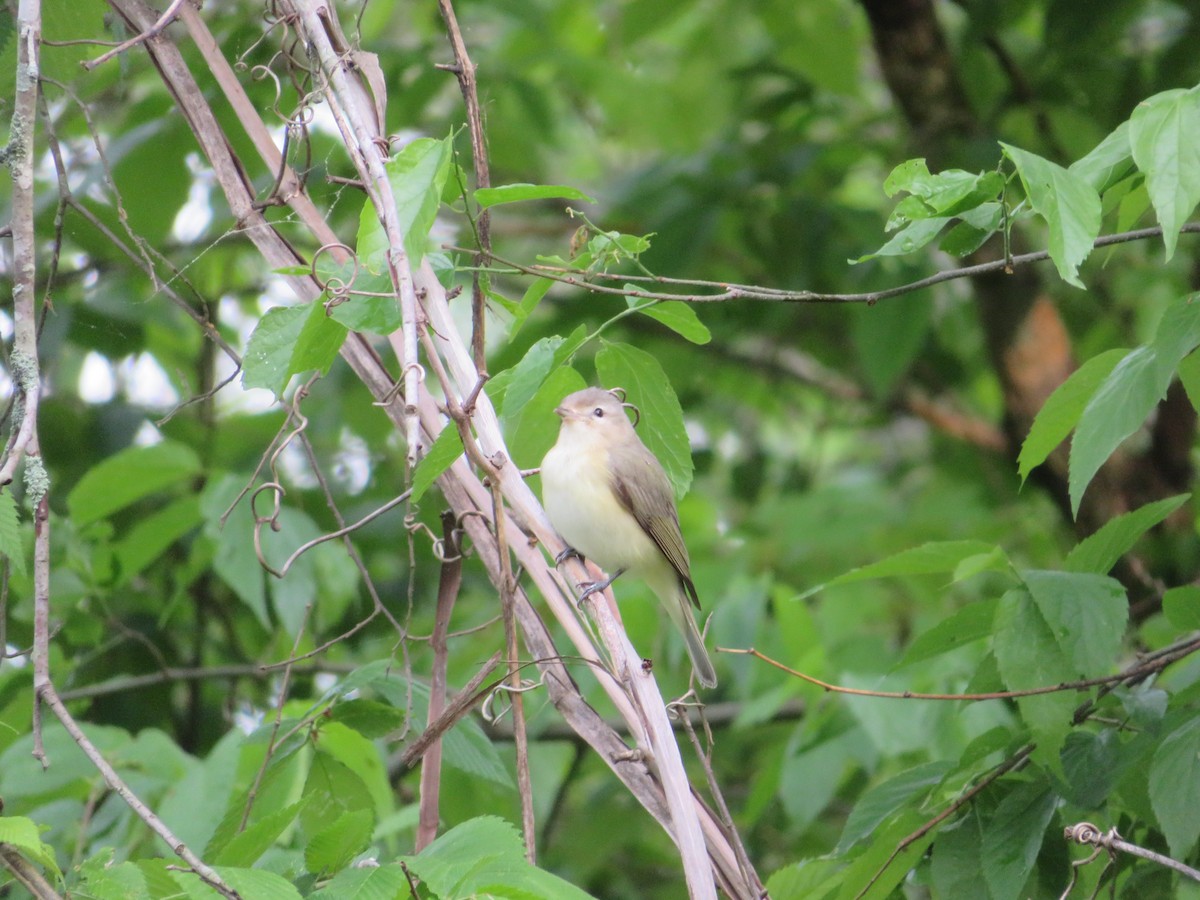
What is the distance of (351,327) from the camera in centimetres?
222

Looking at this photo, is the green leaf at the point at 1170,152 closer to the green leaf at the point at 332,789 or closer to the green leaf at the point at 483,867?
the green leaf at the point at 483,867

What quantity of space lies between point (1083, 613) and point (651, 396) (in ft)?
3.36

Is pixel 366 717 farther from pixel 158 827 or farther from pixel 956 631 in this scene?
pixel 956 631

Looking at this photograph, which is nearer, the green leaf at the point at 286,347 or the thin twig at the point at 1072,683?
the green leaf at the point at 286,347

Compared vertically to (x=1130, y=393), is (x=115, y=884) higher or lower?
higher

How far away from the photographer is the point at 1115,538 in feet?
A: 8.78

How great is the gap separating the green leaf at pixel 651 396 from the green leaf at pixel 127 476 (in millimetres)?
2178

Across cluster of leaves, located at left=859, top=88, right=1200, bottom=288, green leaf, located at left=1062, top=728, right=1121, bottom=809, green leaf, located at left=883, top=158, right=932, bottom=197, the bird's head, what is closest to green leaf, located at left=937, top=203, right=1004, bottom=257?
cluster of leaves, located at left=859, top=88, right=1200, bottom=288

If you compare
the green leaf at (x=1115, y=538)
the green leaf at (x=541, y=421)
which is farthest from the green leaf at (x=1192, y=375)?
the green leaf at (x=541, y=421)

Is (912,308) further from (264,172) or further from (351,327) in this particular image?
(351,327)

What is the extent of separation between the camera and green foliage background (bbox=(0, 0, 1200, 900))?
2.35 meters

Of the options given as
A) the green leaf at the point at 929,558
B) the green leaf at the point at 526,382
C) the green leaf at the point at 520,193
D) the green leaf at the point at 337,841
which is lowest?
the green leaf at the point at 929,558

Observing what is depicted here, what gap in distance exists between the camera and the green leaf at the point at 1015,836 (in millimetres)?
2432

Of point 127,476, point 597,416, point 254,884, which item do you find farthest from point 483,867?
point 127,476
